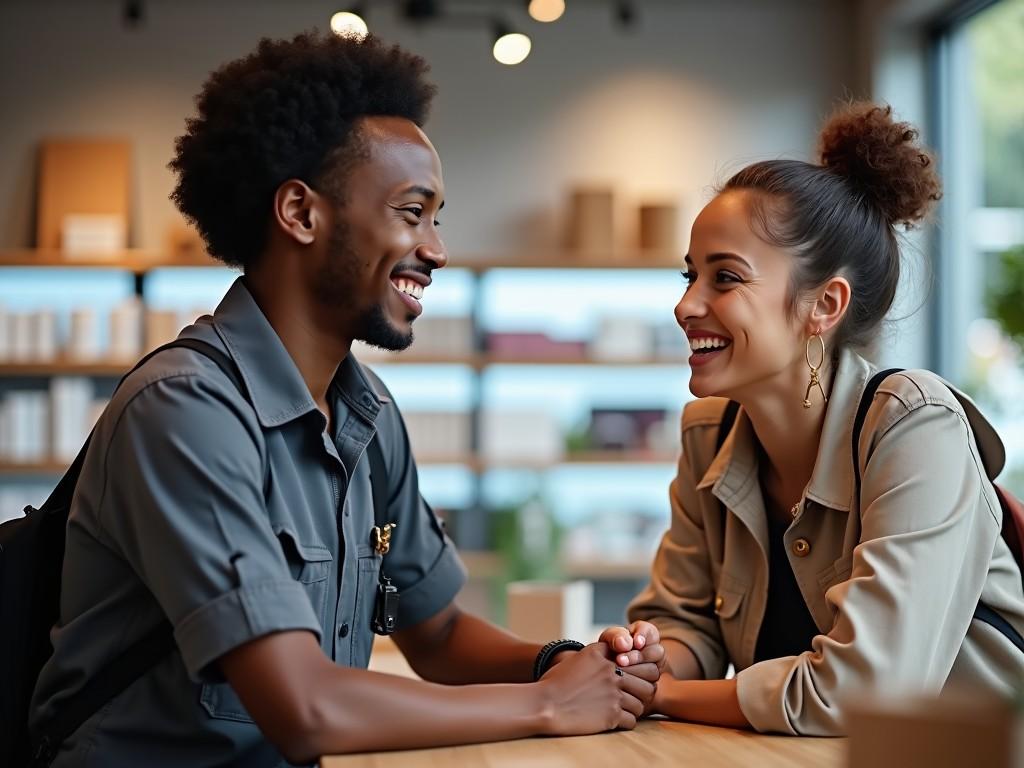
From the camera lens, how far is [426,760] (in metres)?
1.42

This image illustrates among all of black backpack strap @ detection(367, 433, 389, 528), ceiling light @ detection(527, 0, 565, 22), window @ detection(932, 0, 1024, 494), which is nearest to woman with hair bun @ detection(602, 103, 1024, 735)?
black backpack strap @ detection(367, 433, 389, 528)

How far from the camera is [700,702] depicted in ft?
5.59

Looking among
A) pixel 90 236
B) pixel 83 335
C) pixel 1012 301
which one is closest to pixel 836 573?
pixel 1012 301

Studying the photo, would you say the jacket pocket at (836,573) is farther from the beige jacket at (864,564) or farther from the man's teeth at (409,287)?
the man's teeth at (409,287)

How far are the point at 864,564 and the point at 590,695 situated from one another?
0.40m

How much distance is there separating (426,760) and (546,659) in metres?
0.48

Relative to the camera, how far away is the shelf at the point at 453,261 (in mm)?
5852

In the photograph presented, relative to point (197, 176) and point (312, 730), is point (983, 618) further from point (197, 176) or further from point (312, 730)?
point (197, 176)

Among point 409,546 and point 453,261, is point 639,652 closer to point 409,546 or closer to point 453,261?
point 409,546

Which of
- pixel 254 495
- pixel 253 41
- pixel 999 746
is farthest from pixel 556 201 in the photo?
pixel 999 746

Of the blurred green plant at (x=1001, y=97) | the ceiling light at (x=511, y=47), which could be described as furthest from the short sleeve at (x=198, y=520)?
A: the blurred green plant at (x=1001, y=97)

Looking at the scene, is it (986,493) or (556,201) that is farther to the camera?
(556,201)

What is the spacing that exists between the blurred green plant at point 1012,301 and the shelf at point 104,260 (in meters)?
3.49

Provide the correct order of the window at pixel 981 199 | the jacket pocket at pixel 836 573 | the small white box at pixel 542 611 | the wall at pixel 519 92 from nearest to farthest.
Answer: the jacket pocket at pixel 836 573
the small white box at pixel 542 611
the window at pixel 981 199
the wall at pixel 519 92
